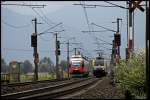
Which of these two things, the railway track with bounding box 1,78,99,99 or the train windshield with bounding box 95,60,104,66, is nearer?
the railway track with bounding box 1,78,99,99

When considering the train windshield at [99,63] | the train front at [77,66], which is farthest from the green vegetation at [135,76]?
the train windshield at [99,63]

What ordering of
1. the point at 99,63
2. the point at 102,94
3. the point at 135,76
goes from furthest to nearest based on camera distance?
the point at 99,63, the point at 135,76, the point at 102,94

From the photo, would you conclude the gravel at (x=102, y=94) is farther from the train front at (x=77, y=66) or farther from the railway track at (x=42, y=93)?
the train front at (x=77, y=66)

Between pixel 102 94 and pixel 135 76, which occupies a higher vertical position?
pixel 135 76

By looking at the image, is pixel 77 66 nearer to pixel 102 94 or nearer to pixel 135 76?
pixel 135 76

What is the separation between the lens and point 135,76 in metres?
33.9

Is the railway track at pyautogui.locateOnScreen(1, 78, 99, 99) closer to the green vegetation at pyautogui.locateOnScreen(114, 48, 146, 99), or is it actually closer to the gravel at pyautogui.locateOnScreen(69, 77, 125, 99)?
the gravel at pyautogui.locateOnScreen(69, 77, 125, 99)

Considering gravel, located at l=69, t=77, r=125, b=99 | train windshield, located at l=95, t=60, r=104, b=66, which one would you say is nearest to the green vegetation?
gravel, located at l=69, t=77, r=125, b=99

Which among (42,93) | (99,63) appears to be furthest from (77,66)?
(42,93)

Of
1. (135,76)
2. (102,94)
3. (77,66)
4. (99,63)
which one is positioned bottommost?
(102,94)

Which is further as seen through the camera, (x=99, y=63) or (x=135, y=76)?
(x=99, y=63)

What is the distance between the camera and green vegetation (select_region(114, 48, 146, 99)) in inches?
1305

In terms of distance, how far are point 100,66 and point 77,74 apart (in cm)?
793

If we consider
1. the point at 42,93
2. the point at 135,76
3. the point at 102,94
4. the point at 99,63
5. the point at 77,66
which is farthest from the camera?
the point at 99,63
